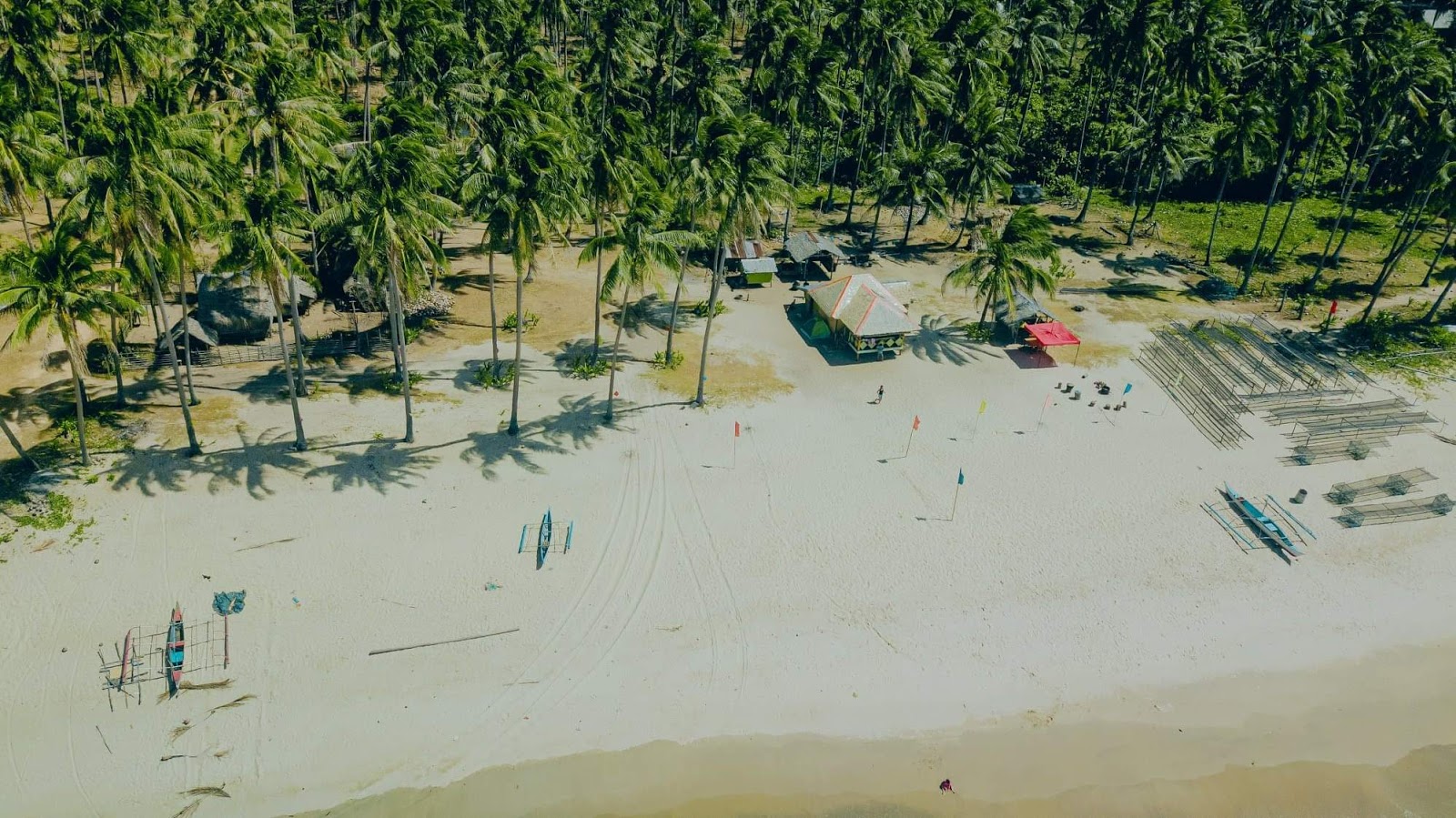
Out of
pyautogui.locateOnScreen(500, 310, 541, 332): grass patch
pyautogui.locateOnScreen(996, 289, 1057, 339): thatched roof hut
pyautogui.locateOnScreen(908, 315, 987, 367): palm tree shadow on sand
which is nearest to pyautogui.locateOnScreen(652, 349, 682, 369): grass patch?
pyautogui.locateOnScreen(500, 310, 541, 332): grass patch

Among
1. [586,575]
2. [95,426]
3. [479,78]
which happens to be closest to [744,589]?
[586,575]

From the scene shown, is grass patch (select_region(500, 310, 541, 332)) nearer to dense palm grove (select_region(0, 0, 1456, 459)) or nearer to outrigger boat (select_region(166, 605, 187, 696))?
dense palm grove (select_region(0, 0, 1456, 459))

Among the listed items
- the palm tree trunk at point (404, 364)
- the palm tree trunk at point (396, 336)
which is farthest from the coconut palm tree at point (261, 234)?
the palm tree trunk at point (396, 336)

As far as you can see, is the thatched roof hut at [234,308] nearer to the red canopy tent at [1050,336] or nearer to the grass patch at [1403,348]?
the red canopy tent at [1050,336]

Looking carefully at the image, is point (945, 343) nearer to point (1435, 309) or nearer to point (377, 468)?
point (377, 468)

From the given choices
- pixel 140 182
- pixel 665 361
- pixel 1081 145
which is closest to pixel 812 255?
pixel 665 361

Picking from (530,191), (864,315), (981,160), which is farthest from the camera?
(981,160)

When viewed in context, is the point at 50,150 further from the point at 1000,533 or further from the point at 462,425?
the point at 1000,533
